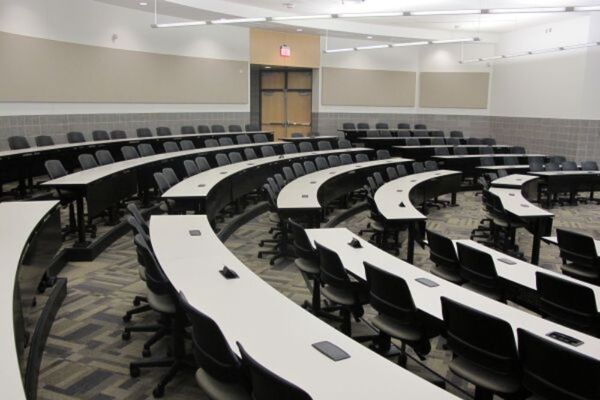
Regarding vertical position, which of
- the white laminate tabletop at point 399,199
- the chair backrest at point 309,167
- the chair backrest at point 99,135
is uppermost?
the chair backrest at point 99,135

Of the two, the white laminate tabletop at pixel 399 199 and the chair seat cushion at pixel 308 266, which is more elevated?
the white laminate tabletop at pixel 399 199

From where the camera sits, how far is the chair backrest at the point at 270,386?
1881 millimetres

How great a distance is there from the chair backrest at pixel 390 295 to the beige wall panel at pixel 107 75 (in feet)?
28.9

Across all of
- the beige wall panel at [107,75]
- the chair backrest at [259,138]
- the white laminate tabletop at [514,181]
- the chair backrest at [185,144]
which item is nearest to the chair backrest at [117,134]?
the beige wall panel at [107,75]

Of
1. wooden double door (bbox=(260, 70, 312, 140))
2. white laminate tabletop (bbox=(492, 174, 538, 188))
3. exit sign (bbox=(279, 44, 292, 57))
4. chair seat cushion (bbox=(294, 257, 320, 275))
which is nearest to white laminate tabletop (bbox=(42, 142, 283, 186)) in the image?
chair seat cushion (bbox=(294, 257, 320, 275))

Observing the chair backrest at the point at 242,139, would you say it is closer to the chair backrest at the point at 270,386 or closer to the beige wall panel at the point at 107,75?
the beige wall panel at the point at 107,75

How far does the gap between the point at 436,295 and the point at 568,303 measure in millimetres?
900

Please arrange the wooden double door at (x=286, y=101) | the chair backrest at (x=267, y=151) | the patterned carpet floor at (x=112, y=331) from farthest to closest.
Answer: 1. the wooden double door at (x=286, y=101)
2. the chair backrest at (x=267, y=151)
3. the patterned carpet floor at (x=112, y=331)

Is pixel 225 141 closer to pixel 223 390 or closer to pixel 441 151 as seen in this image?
pixel 441 151

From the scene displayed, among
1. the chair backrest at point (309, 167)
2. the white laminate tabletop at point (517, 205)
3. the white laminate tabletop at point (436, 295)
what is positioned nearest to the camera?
the white laminate tabletop at point (436, 295)

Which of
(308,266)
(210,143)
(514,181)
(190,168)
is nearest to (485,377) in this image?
(308,266)

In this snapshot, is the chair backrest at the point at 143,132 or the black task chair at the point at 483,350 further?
the chair backrest at the point at 143,132

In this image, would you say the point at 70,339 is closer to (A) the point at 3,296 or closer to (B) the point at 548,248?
(A) the point at 3,296

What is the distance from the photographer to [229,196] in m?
7.88
